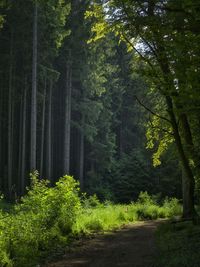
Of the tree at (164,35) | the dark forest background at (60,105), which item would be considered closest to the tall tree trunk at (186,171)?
the tree at (164,35)

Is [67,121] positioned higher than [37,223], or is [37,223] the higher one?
[67,121]

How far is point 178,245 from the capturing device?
927 cm

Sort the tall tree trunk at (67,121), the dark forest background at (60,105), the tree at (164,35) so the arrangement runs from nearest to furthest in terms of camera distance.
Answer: the tree at (164,35), the dark forest background at (60,105), the tall tree trunk at (67,121)

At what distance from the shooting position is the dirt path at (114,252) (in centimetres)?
875

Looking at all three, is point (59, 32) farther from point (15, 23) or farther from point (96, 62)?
point (96, 62)

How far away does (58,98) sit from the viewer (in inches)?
1559

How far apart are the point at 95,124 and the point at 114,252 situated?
1215 inches

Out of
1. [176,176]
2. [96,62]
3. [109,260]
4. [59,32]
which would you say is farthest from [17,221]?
[96,62]

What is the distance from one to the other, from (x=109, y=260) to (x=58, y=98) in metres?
31.3

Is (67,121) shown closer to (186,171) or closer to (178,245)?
(186,171)

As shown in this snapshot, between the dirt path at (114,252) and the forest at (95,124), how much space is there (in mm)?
365

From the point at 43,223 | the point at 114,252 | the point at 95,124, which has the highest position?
the point at 95,124

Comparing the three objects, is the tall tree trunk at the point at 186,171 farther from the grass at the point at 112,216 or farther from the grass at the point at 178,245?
the grass at the point at 112,216

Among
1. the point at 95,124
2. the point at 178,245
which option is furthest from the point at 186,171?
the point at 95,124
